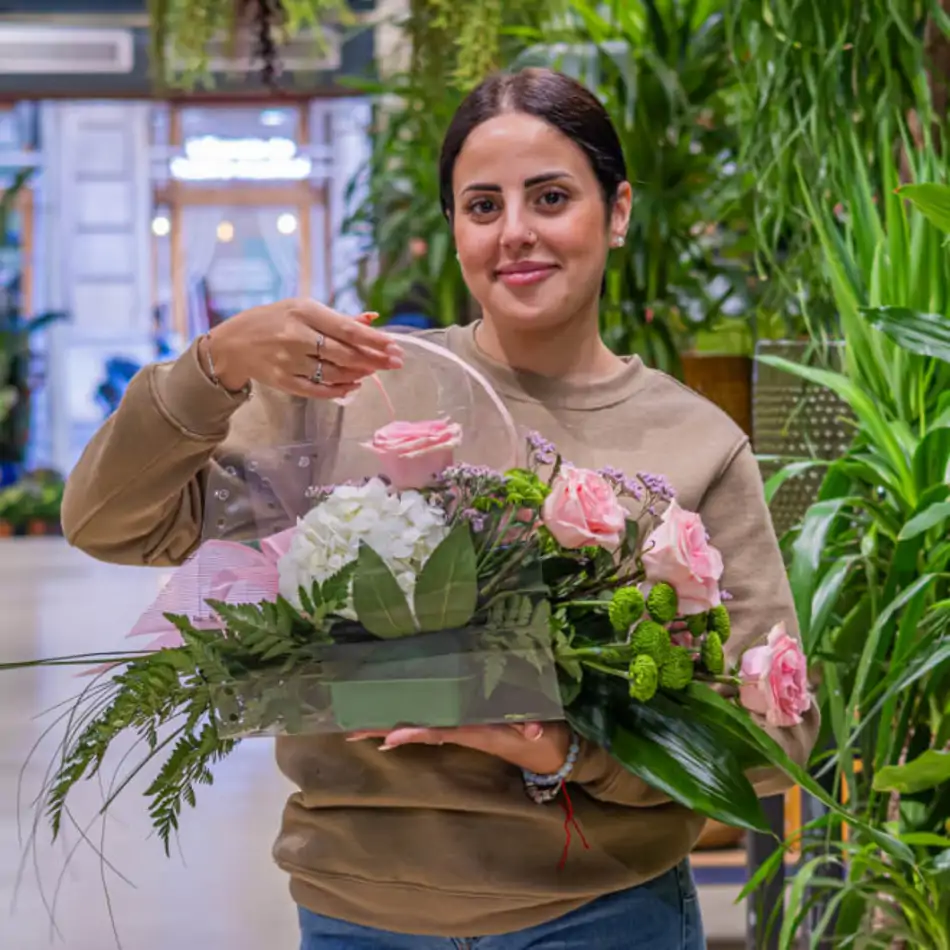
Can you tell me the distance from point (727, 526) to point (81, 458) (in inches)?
22.8

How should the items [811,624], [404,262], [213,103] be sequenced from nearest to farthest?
[811,624]
[404,262]
[213,103]

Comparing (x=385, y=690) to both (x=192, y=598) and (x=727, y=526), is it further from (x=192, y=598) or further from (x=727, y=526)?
(x=727, y=526)

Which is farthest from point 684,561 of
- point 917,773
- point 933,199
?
point 917,773

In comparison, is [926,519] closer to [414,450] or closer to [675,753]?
[675,753]

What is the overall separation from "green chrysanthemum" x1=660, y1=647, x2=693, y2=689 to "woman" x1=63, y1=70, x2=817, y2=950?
0.35 feet

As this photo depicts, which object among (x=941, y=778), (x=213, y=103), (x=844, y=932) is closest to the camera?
(x=941, y=778)

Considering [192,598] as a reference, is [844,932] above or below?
below

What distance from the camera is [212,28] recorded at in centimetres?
246

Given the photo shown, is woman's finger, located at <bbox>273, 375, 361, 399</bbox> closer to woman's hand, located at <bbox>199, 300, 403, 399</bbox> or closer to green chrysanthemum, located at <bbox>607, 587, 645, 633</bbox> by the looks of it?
woman's hand, located at <bbox>199, 300, 403, 399</bbox>

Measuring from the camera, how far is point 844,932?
2.27 m

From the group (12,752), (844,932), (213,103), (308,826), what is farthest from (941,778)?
(213,103)

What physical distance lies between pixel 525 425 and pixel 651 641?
0.96ft

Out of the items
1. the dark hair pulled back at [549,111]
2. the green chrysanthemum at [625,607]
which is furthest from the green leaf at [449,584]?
the dark hair pulled back at [549,111]

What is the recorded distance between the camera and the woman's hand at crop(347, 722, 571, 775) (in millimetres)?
1170
